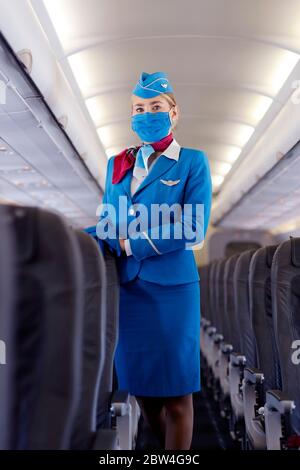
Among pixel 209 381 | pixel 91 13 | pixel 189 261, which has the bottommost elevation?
pixel 209 381

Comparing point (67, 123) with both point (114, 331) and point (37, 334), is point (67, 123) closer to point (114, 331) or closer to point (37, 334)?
point (114, 331)

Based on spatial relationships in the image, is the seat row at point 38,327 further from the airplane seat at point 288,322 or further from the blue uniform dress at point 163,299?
the airplane seat at point 288,322

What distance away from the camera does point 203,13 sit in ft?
16.9

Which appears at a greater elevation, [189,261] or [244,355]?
[189,261]

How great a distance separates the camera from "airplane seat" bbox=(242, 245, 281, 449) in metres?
3.01

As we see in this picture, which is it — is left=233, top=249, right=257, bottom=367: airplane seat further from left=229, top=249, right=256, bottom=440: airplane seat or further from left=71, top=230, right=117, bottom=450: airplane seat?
left=71, top=230, right=117, bottom=450: airplane seat

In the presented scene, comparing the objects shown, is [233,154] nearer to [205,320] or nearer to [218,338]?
[205,320]

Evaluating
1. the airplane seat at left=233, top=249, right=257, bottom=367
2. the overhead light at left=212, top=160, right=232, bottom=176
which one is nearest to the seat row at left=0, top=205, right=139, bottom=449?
the airplane seat at left=233, top=249, right=257, bottom=367

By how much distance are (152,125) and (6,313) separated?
4.50 ft

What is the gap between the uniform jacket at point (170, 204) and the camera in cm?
233

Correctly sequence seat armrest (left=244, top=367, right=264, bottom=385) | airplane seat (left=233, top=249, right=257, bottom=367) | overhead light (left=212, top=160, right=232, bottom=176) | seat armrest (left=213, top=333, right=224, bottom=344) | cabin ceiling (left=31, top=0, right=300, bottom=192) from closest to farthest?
seat armrest (left=244, top=367, right=264, bottom=385) < airplane seat (left=233, top=249, right=257, bottom=367) < cabin ceiling (left=31, top=0, right=300, bottom=192) < seat armrest (left=213, top=333, right=224, bottom=344) < overhead light (left=212, top=160, right=232, bottom=176)

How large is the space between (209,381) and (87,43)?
13.9 ft

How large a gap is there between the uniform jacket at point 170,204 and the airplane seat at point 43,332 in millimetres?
944
